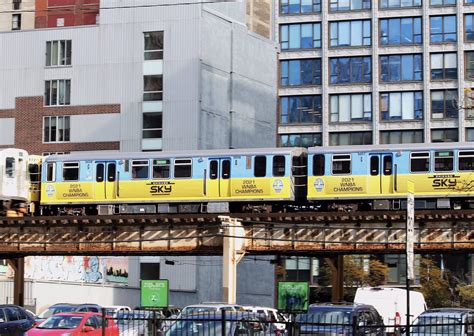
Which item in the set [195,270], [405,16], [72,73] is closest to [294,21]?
[405,16]

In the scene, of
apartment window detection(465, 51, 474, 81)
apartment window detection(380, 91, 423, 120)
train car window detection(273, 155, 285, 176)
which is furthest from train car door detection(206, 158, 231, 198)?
apartment window detection(465, 51, 474, 81)

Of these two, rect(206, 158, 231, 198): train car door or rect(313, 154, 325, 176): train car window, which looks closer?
rect(313, 154, 325, 176): train car window

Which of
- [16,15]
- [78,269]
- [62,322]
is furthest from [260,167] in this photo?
[16,15]

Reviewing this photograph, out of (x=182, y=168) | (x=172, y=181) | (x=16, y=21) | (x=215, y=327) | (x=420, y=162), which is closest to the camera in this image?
(x=215, y=327)

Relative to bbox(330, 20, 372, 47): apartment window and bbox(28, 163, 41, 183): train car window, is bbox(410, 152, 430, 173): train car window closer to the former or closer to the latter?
bbox(28, 163, 41, 183): train car window

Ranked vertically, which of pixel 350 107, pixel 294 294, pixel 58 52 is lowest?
pixel 294 294

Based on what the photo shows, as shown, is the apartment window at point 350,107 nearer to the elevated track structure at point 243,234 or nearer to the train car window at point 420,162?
the elevated track structure at point 243,234

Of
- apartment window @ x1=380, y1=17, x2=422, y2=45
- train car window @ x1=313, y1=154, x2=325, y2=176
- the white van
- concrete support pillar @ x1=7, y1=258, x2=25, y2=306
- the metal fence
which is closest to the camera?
the metal fence

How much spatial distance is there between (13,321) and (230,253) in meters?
15.2

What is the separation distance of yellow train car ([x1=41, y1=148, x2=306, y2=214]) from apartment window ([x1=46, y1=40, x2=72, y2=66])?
37207 millimetres

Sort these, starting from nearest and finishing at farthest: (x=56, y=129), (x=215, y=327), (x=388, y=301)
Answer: (x=215, y=327) → (x=388, y=301) → (x=56, y=129)

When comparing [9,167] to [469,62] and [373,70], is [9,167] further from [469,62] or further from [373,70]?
[469,62]

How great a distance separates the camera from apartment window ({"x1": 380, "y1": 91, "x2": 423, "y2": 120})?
108562 millimetres

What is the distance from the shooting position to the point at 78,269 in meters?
91.8
